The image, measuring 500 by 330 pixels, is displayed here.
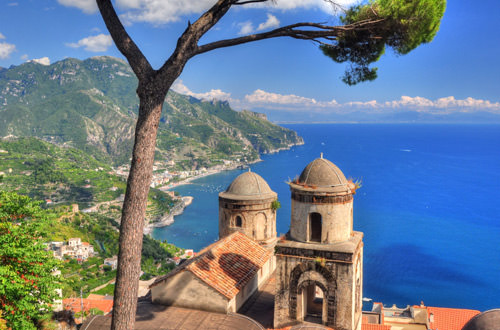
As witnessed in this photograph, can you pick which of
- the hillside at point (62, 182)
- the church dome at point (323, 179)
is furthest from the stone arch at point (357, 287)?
the hillside at point (62, 182)

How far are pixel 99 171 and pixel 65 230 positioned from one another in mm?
64009

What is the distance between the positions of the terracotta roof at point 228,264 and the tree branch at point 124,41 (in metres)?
8.05

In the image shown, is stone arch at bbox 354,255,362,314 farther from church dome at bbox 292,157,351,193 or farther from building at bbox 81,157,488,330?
church dome at bbox 292,157,351,193

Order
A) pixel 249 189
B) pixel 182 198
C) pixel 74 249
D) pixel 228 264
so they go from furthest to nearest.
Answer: pixel 182 198 < pixel 74 249 < pixel 249 189 < pixel 228 264

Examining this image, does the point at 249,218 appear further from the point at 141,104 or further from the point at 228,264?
the point at 141,104

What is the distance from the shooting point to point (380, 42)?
332 inches

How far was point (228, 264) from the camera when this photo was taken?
13.9 metres

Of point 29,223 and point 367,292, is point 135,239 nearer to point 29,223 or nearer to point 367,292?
point 29,223

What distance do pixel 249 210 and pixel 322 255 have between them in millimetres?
7475

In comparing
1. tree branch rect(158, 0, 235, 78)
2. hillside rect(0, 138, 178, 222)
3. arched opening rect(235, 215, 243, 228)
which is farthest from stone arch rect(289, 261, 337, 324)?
hillside rect(0, 138, 178, 222)

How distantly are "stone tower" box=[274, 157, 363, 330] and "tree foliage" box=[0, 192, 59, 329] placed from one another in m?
7.04

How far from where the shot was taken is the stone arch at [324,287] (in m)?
11.4

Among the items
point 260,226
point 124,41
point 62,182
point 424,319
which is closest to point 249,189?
point 260,226

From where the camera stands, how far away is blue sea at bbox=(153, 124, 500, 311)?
5653cm
